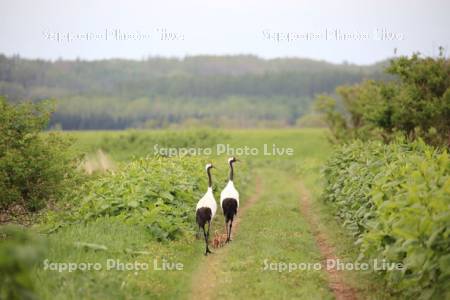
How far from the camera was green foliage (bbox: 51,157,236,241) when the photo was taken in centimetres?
1327

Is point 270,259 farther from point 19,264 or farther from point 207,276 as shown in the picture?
point 19,264

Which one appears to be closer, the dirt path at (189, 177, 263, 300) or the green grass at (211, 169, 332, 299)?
the green grass at (211, 169, 332, 299)

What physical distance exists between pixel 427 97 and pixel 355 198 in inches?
503

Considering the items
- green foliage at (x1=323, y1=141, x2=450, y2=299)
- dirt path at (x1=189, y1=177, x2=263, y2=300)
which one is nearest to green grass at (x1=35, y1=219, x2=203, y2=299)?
dirt path at (x1=189, y1=177, x2=263, y2=300)

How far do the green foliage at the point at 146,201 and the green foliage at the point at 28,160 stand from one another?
2.17 meters

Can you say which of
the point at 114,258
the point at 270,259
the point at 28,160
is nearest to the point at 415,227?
the point at 270,259

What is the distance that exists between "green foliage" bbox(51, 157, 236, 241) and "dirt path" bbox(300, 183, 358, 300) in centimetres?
364

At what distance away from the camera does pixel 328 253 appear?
13.8 m

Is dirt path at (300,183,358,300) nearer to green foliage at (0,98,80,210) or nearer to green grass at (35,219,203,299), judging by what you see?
green grass at (35,219,203,299)

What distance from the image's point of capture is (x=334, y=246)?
47.3ft

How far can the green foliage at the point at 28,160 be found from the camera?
53.7 feet

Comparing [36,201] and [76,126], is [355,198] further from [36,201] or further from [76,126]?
[76,126]

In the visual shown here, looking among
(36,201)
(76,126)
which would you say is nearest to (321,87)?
(76,126)

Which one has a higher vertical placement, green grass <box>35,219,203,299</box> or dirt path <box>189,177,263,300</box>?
green grass <box>35,219,203,299</box>
